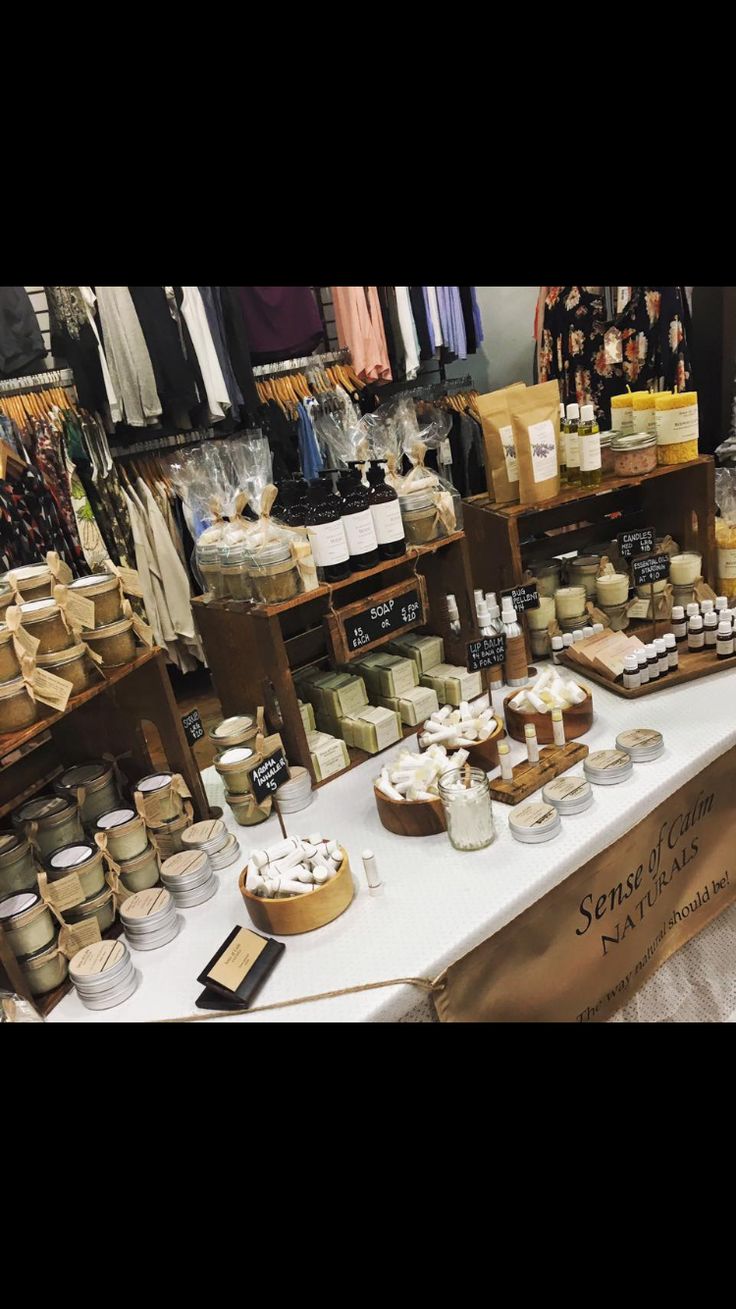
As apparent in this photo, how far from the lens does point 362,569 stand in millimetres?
2041

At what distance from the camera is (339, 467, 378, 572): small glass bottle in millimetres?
1984

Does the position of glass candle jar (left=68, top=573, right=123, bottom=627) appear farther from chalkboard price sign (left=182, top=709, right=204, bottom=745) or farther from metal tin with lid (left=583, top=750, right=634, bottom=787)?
metal tin with lid (left=583, top=750, right=634, bottom=787)

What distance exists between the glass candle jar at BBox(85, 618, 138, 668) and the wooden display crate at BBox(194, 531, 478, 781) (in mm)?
323

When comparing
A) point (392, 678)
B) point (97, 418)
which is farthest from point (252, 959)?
point (97, 418)

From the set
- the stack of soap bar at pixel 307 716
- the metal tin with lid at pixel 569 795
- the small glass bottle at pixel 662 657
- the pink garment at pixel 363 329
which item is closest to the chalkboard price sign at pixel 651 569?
the small glass bottle at pixel 662 657

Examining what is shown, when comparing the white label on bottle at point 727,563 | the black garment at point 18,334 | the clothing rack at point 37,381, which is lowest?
the white label on bottle at point 727,563

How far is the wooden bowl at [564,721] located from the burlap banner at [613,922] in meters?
0.30

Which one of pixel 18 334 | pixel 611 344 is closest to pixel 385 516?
pixel 18 334

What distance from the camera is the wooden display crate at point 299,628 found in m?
1.95

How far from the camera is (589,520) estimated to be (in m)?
2.87

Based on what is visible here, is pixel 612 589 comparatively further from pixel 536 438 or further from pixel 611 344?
pixel 611 344

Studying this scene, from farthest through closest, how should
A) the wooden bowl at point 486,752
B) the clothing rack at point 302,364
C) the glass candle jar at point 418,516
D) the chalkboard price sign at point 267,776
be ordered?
the clothing rack at point 302,364
the glass candle jar at point 418,516
the wooden bowl at point 486,752
the chalkboard price sign at point 267,776

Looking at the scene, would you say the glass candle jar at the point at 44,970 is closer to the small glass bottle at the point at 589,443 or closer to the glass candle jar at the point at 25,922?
the glass candle jar at the point at 25,922

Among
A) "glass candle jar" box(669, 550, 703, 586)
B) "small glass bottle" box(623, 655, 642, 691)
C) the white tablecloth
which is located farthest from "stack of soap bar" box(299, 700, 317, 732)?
"glass candle jar" box(669, 550, 703, 586)
